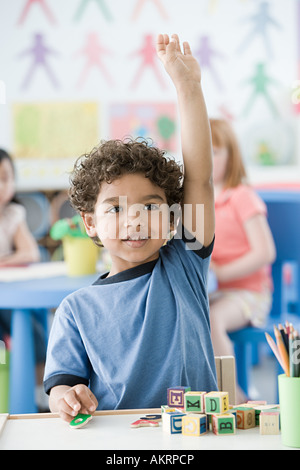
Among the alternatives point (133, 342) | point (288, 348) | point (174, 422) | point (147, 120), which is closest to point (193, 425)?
point (174, 422)

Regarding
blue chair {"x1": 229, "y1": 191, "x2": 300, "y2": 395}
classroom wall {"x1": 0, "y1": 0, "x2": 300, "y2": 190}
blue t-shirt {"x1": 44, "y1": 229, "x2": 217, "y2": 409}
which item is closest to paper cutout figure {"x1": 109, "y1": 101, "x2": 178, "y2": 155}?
classroom wall {"x1": 0, "y1": 0, "x2": 300, "y2": 190}

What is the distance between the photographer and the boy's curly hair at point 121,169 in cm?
93

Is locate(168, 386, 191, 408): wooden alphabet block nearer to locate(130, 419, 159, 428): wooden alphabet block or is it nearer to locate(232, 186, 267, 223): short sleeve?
locate(130, 419, 159, 428): wooden alphabet block

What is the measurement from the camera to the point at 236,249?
2.23 metres


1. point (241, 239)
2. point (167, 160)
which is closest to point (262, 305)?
point (241, 239)

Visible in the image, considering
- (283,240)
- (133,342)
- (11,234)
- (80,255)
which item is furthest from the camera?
(11,234)

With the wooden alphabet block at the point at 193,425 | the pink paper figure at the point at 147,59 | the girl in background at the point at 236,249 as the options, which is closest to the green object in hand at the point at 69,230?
the girl in background at the point at 236,249

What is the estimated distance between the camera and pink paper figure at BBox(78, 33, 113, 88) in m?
3.71

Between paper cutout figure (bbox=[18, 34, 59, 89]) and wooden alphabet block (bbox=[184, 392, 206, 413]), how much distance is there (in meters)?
3.22

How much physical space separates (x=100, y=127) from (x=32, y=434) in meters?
3.18

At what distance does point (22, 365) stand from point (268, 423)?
118cm

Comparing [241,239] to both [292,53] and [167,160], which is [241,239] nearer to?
[167,160]

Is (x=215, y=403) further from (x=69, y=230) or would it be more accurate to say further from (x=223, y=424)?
(x=69, y=230)

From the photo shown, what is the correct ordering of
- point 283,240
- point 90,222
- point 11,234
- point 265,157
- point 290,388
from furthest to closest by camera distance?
point 265,157, point 11,234, point 283,240, point 90,222, point 290,388
